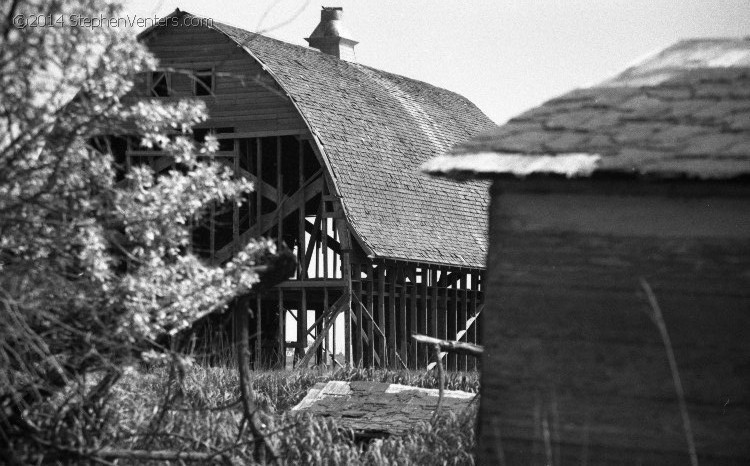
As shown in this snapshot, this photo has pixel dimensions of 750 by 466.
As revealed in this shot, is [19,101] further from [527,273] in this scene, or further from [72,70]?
[527,273]

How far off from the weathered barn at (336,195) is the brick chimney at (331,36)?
8.29m

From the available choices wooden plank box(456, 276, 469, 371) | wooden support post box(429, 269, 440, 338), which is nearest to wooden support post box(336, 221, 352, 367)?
wooden support post box(429, 269, 440, 338)

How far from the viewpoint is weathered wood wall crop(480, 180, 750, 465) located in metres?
7.46

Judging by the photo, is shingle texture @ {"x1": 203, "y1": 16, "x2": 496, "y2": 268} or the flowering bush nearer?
the flowering bush

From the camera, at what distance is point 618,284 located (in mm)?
7727

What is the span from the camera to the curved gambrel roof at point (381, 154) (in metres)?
21.0

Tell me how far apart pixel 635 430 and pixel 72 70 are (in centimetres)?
458

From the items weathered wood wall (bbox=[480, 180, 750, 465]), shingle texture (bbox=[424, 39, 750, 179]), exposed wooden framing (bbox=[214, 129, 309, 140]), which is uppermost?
exposed wooden framing (bbox=[214, 129, 309, 140])

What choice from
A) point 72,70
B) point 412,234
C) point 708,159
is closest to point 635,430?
point 708,159

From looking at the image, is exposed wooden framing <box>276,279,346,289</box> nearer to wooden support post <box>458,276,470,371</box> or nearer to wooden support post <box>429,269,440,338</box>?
wooden support post <box>429,269,440,338</box>

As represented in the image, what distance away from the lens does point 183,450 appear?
27.9ft

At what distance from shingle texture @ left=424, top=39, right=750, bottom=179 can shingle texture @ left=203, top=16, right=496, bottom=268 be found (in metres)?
11.9

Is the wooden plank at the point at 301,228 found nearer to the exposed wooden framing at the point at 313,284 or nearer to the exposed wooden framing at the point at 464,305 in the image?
the exposed wooden framing at the point at 313,284

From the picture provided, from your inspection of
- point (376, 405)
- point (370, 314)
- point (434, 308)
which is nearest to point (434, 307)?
point (434, 308)
